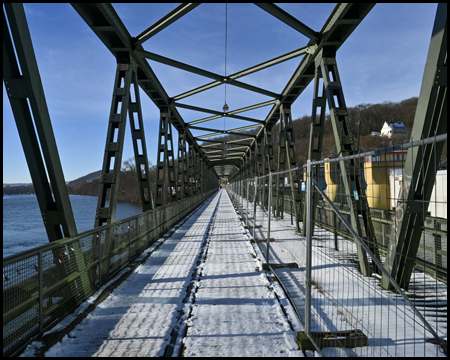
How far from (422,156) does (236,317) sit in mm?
3320

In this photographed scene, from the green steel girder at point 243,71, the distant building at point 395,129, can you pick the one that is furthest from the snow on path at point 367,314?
the distant building at point 395,129

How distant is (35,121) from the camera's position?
4086mm

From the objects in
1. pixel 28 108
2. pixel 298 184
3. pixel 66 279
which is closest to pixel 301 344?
pixel 66 279

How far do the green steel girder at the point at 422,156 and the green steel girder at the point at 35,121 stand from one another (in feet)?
15.4

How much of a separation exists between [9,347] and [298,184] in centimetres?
1091

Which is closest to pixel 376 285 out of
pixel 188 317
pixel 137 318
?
pixel 188 317

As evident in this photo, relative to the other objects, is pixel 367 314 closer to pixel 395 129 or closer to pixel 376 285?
Answer: pixel 376 285

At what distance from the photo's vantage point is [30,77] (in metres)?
3.90

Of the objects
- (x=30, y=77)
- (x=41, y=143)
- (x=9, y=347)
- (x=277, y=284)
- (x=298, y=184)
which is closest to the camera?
(x=9, y=347)

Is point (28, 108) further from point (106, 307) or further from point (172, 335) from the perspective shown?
point (172, 335)

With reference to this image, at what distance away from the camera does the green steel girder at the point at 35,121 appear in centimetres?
382

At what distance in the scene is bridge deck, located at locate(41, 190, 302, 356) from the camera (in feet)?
10.3

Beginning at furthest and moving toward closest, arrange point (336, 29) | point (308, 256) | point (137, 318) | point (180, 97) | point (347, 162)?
1. point (180, 97)
2. point (336, 29)
3. point (347, 162)
4. point (137, 318)
5. point (308, 256)

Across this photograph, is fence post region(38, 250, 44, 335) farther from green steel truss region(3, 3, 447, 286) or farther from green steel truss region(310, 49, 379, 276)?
green steel truss region(310, 49, 379, 276)
